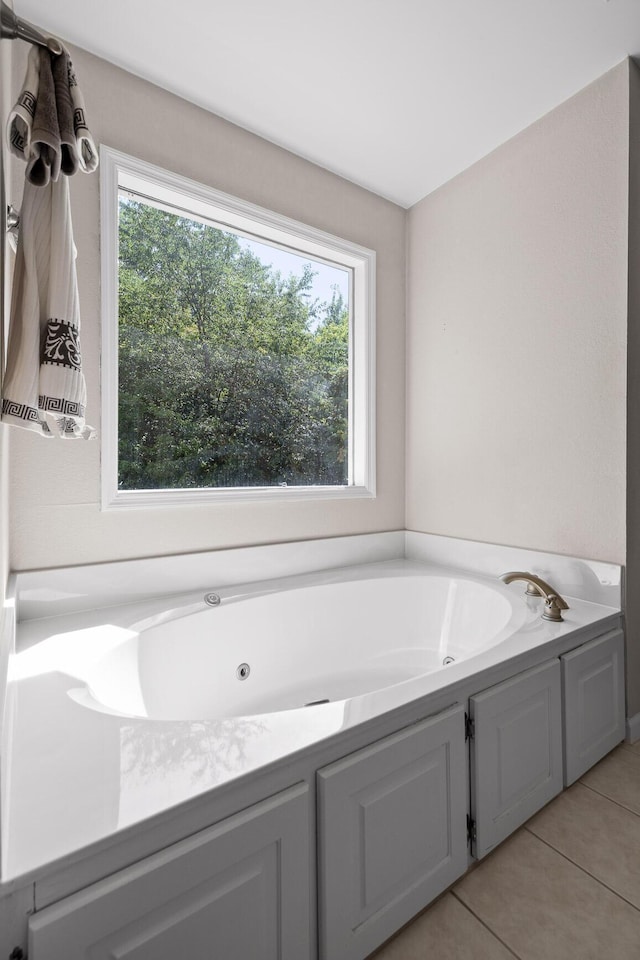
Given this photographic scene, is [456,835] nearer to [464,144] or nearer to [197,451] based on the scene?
[197,451]

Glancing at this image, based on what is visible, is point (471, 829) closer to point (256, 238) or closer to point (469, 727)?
point (469, 727)

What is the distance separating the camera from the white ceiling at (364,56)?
1536 mm

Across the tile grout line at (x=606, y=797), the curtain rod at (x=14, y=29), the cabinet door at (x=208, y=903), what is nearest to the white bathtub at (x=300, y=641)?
the tile grout line at (x=606, y=797)

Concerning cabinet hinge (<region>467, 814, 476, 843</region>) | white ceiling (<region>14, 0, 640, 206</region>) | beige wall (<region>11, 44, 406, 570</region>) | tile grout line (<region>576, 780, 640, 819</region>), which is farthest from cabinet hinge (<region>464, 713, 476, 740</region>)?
white ceiling (<region>14, 0, 640, 206</region>)

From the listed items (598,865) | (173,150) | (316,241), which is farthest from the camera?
(316,241)

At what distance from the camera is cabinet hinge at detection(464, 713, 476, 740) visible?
1211mm

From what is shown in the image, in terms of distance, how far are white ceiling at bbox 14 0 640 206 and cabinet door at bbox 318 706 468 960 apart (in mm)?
2187

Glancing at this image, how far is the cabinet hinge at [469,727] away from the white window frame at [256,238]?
1.28 metres

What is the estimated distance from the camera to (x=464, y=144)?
2.18 metres

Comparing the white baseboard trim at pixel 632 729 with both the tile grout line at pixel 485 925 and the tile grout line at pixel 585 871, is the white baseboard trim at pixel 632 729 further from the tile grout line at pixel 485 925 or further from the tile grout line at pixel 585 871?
the tile grout line at pixel 485 925

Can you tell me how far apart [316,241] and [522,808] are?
2451 mm

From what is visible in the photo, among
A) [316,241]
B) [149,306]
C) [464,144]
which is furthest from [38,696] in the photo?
[464,144]

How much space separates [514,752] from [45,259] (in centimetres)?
173

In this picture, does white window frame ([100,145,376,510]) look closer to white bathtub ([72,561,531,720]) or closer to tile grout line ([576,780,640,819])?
white bathtub ([72,561,531,720])
